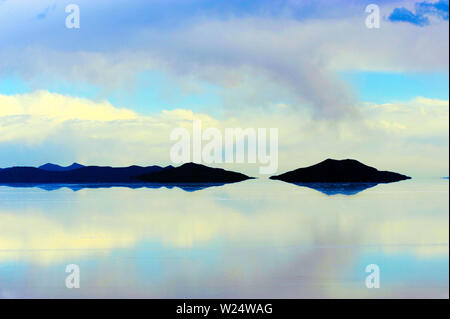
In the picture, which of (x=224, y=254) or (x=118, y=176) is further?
(x=118, y=176)

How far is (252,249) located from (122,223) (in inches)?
296

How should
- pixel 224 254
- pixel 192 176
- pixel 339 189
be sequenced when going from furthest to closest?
pixel 192 176 → pixel 339 189 → pixel 224 254

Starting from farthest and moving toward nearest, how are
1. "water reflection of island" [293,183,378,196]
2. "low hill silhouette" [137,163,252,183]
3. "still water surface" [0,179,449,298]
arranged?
"low hill silhouette" [137,163,252,183] < "water reflection of island" [293,183,378,196] < "still water surface" [0,179,449,298]

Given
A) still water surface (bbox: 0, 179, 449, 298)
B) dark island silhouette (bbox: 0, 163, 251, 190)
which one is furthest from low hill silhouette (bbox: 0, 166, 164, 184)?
still water surface (bbox: 0, 179, 449, 298)

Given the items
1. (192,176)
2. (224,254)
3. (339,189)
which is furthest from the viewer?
(192,176)

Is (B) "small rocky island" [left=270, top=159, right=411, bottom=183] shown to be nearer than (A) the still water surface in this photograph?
No

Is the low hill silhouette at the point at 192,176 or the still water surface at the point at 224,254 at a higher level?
the low hill silhouette at the point at 192,176

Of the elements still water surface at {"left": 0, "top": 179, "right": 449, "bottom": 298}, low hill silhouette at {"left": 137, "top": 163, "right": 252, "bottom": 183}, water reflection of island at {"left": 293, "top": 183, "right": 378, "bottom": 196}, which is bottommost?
still water surface at {"left": 0, "top": 179, "right": 449, "bottom": 298}

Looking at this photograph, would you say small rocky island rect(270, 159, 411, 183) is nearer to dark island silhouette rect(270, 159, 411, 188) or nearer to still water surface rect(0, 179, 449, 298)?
dark island silhouette rect(270, 159, 411, 188)

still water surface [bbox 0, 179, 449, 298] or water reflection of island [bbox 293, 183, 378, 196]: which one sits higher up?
water reflection of island [bbox 293, 183, 378, 196]

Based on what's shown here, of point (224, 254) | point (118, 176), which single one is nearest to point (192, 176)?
point (118, 176)

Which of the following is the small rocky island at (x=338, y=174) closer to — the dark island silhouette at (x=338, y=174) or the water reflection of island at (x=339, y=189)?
the dark island silhouette at (x=338, y=174)

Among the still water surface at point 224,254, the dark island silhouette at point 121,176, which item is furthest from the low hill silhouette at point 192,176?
the still water surface at point 224,254

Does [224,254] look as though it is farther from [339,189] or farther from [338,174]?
[338,174]
